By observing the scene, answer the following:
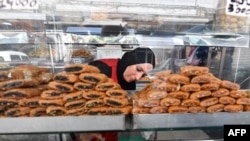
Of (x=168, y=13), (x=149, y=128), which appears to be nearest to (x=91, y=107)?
(x=149, y=128)

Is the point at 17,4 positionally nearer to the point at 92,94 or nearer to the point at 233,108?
the point at 92,94

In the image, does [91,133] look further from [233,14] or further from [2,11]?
[233,14]

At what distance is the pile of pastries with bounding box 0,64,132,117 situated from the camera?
2.73 ft

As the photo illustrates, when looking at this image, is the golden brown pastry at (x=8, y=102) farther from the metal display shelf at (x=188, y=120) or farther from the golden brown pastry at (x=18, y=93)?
the metal display shelf at (x=188, y=120)

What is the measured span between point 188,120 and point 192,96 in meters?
0.10

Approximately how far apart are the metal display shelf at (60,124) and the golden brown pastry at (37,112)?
0.01 metres

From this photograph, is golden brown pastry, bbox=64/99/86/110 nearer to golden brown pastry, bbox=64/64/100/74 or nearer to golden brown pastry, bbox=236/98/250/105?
golden brown pastry, bbox=64/64/100/74

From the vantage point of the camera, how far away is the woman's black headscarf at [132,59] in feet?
3.26

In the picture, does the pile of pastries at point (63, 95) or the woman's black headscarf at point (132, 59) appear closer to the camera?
the pile of pastries at point (63, 95)

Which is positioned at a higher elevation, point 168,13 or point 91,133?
point 168,13

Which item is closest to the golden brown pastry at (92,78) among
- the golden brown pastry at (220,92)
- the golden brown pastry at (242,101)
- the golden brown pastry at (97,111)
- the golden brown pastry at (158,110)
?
the golden brown pastry at (97,111)

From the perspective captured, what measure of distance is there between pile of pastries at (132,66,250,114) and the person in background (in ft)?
0.47

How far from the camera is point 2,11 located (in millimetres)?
865

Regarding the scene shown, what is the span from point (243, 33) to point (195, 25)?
0.66ft
